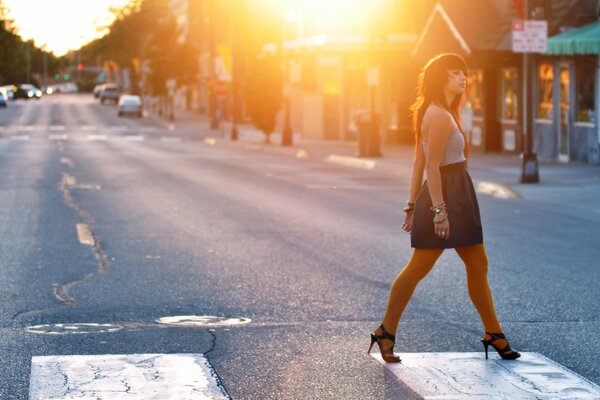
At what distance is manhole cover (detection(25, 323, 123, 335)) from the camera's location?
820cm

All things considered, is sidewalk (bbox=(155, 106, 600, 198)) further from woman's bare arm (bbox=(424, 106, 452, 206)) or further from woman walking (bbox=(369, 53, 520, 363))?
woman's bare arm (bbox=(424, 106, 452, 206))

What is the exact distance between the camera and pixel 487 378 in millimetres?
6820

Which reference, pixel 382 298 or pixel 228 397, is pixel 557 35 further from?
pixel 228 397

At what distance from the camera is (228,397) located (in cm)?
643

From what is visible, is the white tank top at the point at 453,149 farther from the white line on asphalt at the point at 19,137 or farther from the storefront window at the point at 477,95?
the white line on asphalt at the point at 19,137

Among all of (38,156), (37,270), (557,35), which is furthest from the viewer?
(38,156)

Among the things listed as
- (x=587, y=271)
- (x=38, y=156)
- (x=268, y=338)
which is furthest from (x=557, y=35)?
(x=268, y=338)

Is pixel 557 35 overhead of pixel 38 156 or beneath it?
overhead

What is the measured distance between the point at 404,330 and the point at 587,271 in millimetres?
3600

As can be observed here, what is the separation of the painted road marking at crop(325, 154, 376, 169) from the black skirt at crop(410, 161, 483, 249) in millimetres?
22691

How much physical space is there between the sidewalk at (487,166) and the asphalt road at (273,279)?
1.47 metres

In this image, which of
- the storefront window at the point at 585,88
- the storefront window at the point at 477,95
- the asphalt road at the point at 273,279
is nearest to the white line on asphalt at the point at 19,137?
the storefront window at the point at 477,95

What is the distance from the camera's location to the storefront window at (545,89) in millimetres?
30156

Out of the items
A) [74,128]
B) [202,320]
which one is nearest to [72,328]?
[202,320]
